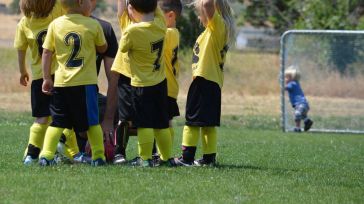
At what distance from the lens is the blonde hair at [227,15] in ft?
30.0

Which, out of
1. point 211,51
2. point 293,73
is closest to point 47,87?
point 211,51

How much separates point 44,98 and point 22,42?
0.58 metres

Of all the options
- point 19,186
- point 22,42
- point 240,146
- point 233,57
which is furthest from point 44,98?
point 233,57

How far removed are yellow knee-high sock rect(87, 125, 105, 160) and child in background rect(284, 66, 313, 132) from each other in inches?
422

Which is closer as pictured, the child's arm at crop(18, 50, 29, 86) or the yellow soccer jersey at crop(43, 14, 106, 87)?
the yellow soccer jersey at crop(43, 14, 106, 87)

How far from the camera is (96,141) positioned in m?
8.51

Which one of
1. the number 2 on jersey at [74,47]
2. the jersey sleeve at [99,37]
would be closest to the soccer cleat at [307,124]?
the jersey sleeve at [99,37]

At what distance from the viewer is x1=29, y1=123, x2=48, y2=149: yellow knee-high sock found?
29.0 ft

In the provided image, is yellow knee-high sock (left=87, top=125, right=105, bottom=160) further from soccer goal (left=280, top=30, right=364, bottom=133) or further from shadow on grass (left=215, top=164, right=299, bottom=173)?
soccer goal (left=280, top=30, right=364, bottom=133)

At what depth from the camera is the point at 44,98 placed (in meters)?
8.84

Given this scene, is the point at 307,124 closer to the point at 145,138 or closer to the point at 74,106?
the point at 145,138

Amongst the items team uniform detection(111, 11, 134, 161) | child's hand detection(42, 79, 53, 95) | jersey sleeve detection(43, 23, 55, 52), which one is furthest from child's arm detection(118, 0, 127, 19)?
child's hand detection(42, 79, 53, 95)

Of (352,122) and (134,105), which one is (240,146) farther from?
(352,122)

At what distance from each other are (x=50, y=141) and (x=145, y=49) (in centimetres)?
123
